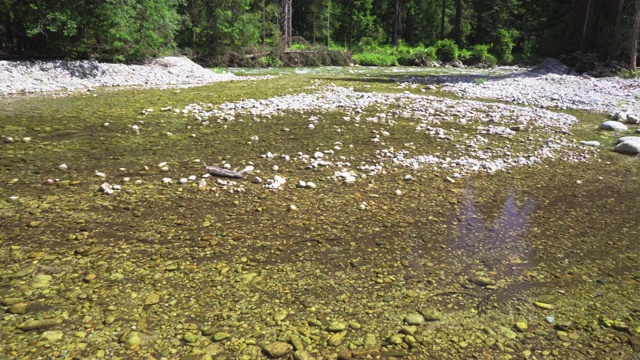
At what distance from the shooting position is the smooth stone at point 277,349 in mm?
3232

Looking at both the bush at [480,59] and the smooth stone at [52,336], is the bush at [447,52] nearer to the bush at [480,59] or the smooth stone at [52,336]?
the bush at [480,59]

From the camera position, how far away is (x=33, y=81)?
17.2 m

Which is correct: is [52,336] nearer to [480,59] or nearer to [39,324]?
[39,324]

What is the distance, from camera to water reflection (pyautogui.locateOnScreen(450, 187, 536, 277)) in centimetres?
470

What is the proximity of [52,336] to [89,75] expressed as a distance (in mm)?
19392

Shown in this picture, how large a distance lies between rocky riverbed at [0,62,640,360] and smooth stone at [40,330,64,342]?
0.05ft

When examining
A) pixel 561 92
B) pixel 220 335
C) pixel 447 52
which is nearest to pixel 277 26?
pixel 447 52

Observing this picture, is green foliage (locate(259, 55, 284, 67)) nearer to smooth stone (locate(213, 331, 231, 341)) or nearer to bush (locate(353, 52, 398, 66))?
bush (locate(353, 52, 398, 66))

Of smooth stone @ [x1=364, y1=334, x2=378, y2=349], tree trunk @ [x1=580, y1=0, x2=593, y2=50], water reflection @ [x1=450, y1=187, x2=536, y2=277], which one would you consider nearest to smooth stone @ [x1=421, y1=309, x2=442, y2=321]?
smooth stone @ [x1=364, y1=334, x2=378, y2=349]

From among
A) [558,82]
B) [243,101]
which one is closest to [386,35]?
[558,82]

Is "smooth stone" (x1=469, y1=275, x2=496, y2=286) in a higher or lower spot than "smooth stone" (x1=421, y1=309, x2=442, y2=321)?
higher

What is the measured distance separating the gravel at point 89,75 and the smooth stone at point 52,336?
51.8 feet

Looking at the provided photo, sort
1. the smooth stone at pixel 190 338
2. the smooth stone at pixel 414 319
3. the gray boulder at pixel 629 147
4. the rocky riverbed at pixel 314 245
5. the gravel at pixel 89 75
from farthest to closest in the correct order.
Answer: the gravel at pixel 89 75 → the gray boulder at pixel 629 147 → the smooth stone at pixel 414 319 → the rocky riverbed at pixel 314 245 → the smooth stone at pixel 190 338

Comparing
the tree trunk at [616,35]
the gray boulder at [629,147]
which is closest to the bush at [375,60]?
the tree trunk at [616,35]
